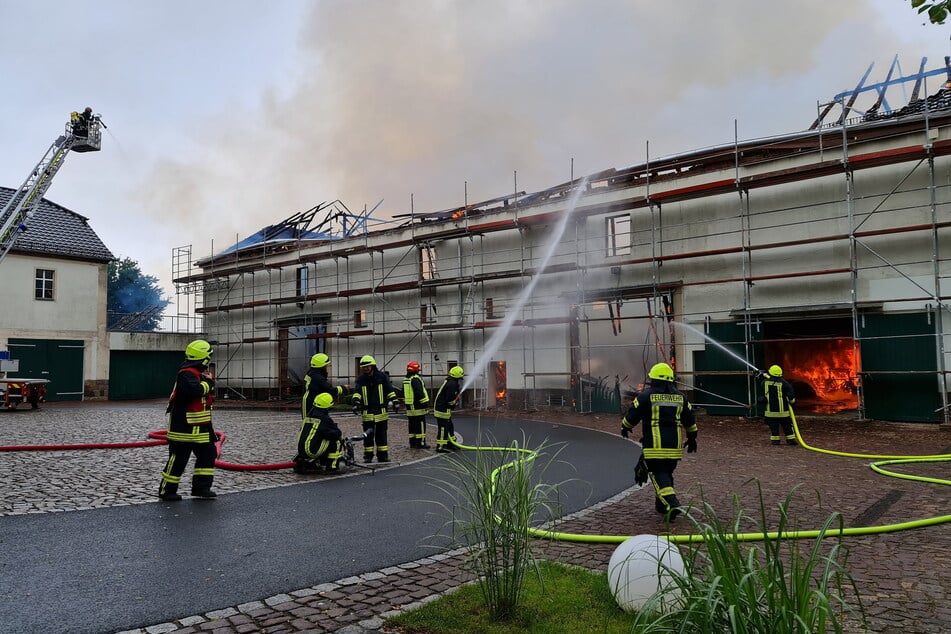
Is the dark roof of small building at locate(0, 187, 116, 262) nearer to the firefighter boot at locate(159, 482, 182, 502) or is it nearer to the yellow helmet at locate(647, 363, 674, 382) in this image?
the firefighter boot at locate(159, 482, 182, 502)

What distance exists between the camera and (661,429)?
6660 mm

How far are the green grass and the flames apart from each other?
18.3m

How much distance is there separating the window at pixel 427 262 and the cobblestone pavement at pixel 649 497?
10.4 meters

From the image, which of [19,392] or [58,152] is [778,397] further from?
[58,152]

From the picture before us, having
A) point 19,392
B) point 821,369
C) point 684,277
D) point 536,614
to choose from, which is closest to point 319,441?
point 536,614

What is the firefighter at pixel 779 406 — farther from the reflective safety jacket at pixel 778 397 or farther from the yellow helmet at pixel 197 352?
the yellow helmet at pixel 197 352

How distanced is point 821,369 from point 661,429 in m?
18.1

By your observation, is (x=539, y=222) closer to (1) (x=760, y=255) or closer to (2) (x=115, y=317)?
(1) (x=760, y=255)

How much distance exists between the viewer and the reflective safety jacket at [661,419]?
6.62m

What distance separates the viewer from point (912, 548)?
5.36 meters

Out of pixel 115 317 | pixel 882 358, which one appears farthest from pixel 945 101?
pixel 115 317

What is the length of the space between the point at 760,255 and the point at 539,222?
283 inches

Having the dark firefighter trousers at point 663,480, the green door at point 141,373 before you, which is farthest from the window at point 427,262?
the dark firefighter trousers at point 663,480

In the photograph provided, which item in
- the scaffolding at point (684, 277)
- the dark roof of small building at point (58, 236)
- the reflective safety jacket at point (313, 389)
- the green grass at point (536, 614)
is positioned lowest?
the green grass at point (536, 614)
